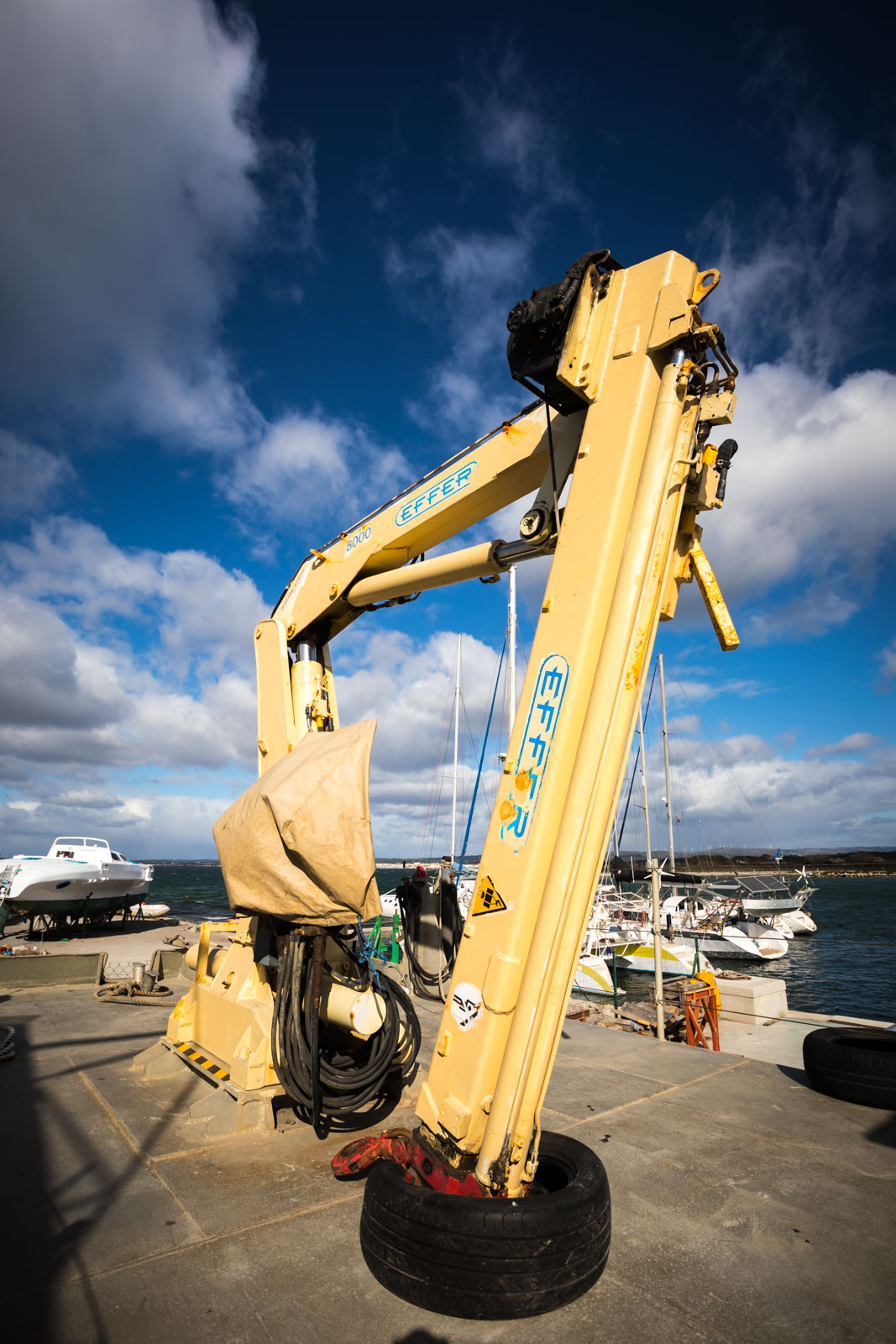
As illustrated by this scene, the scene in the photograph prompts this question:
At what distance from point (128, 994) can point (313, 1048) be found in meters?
7.42

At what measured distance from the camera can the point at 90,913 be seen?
23859mm

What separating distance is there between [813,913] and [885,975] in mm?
38599

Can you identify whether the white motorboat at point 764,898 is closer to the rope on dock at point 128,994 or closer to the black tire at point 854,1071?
the rope on dock at point 128,994

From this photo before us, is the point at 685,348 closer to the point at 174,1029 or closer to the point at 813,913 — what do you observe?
the point at 174,1029

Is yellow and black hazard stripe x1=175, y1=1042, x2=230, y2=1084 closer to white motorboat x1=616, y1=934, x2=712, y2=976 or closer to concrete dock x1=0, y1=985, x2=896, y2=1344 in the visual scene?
concrete dock x1=0, y1=985, x2=896, y2=1344

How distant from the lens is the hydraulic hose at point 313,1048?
4477 millimetres

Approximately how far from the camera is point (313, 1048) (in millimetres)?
4434

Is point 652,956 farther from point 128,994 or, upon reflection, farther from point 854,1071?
point 854,1071

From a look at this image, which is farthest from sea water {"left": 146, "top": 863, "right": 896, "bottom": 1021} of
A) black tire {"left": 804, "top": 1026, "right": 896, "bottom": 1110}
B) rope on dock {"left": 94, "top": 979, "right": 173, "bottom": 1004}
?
rope on dock {"left": 94, "top": 979, "right": 173, "bottom": 1004}

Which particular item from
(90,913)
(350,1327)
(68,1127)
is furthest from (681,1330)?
(90,913)

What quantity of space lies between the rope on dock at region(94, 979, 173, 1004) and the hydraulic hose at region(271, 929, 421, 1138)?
20.3 feet

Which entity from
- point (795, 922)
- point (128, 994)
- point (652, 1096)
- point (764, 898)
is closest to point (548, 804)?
point (652, 1096)

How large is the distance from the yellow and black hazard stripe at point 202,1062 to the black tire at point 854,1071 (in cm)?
484

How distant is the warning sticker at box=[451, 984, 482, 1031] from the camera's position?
10.4 ft
